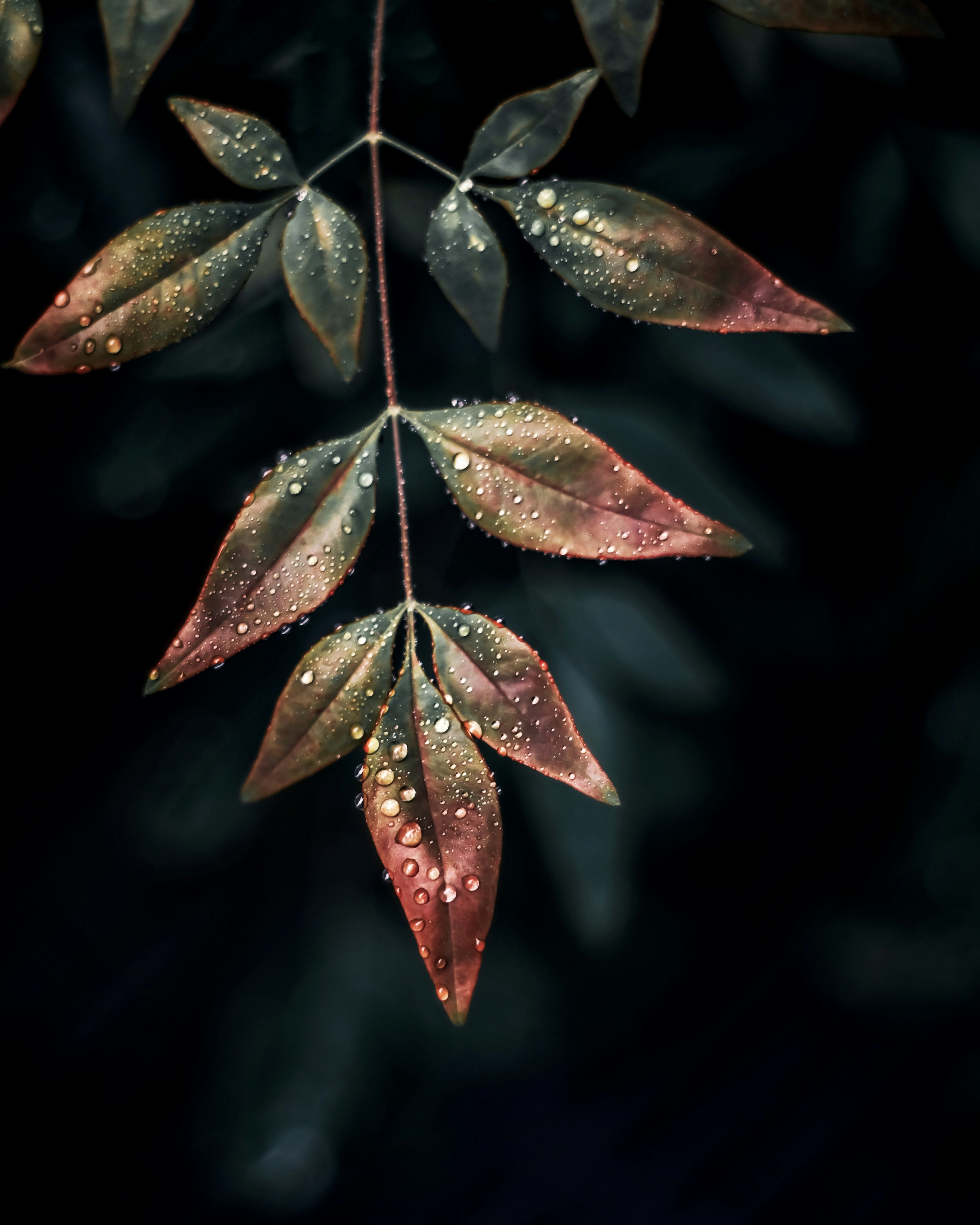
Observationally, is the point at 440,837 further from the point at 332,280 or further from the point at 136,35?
the point at 136,35

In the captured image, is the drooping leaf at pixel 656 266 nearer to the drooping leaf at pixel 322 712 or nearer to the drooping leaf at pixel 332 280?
the drooping leaf at pixel 332 280

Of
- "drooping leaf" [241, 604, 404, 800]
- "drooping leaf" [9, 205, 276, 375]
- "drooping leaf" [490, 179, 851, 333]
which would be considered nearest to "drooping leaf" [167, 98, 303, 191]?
"drooping leaf" [9, 205, 276, 375]

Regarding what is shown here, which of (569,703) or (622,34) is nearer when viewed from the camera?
(622,34)

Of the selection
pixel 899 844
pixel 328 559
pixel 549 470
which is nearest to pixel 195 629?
pixel 328 559

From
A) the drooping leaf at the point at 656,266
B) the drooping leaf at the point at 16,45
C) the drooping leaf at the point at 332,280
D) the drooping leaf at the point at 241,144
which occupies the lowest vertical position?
the drooping leaf at the point at 656,266

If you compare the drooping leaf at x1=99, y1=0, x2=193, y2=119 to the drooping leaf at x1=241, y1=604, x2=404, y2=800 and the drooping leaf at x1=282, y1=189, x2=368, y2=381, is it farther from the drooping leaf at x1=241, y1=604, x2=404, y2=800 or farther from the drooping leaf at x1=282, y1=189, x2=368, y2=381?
the drooping leaf at x1=241, y1=604, x2=404, y2=800

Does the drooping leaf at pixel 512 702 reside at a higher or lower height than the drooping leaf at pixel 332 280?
lower

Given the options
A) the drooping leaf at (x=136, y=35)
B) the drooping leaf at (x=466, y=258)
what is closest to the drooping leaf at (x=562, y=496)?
the drooping leaf at (x=466, y=258)

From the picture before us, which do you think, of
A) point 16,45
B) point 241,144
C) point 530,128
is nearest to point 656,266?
point 530,128
